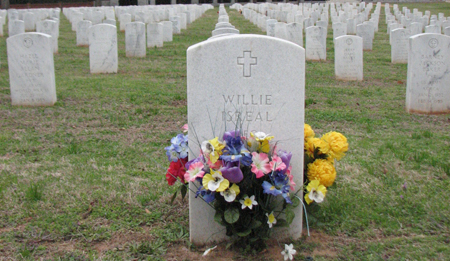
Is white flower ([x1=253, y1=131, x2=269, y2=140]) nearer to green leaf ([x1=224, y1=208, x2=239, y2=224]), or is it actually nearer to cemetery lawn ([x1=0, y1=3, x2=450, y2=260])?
green leaf ([x1=224, y1=208, x2=239, y2=224])

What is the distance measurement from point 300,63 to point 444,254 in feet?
5.32

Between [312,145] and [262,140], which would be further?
[312,145]

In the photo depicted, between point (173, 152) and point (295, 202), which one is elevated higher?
point (173, 152)

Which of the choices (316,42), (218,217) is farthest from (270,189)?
(316,42)

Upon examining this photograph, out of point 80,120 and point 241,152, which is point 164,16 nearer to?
point 80,120

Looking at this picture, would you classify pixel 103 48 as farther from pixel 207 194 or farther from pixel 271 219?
pixel 271 219

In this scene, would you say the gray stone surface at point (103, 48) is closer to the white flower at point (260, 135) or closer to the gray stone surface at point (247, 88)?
the gray stone surface at point (247, 88)

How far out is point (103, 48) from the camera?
10.6 meters

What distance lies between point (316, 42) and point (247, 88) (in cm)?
1025

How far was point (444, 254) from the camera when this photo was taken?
10.5ft

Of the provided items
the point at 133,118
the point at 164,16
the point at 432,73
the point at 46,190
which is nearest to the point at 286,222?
the point at 46,190

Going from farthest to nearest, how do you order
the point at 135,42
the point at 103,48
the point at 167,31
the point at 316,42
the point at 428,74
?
the point at 167,31, the point at 135,42, the point at 316,42, the point at 103,48, the point at 428,74

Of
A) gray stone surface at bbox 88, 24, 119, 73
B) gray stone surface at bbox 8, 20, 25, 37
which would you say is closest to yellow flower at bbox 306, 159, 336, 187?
gray stone surface at bbox 88, 24, 119, 73

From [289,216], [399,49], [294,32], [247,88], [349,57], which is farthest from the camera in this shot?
[294,32]
